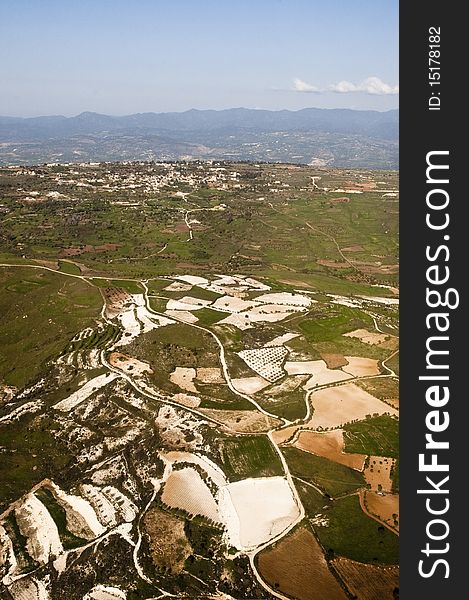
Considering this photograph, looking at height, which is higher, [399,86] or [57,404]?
[399,86]

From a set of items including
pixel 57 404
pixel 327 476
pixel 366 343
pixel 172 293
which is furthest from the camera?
pixel 172 293

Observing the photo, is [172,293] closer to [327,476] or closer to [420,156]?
[327,476]

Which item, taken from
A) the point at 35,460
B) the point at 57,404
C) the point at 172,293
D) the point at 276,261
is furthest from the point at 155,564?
the point at 276,261

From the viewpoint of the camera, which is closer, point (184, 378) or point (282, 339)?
point (184, 378)

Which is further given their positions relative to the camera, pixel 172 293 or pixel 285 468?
pixel 172 293

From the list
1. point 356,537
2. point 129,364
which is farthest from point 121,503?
point 129,364

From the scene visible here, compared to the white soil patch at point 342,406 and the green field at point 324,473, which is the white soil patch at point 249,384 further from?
the green field at point 324,473

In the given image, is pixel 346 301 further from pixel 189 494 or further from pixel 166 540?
pixel 166 540

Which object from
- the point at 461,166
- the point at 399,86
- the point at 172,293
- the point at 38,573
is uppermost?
the point at 399,86
